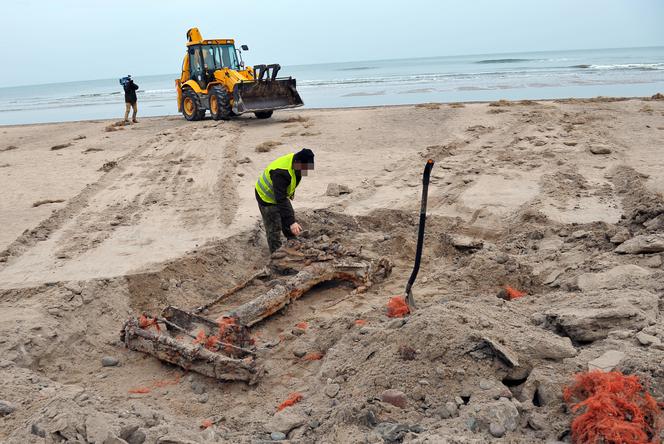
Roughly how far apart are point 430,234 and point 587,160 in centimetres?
416

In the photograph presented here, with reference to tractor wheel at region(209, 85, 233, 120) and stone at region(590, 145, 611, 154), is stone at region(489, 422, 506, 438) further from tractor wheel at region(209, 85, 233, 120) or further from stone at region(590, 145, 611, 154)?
tractor wheel at region(209, 85, 233, 120)

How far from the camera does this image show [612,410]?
2.74 meters

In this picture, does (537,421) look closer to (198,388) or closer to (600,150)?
(198,388)

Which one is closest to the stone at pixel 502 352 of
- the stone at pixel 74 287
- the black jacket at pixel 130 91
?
the stone at pixel 74 287

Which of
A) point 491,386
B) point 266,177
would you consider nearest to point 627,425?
point 491,386

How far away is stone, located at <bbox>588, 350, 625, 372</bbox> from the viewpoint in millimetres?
3139

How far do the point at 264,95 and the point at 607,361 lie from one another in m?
13.5

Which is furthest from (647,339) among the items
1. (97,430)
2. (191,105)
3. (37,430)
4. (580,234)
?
(191,105)

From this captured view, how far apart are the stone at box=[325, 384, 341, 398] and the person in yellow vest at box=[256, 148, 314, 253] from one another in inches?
91.1

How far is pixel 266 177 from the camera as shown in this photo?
5.93 meters

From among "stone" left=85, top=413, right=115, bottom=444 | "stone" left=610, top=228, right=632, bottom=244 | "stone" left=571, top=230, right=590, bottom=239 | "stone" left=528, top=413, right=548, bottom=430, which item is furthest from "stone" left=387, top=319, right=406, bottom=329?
"stone" left=571, top=230, right=590, bottom=239

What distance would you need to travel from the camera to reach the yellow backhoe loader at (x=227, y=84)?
1523 cm

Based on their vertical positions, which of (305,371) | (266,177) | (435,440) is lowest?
(305,371)

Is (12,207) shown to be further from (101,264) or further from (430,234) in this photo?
(430,234)
